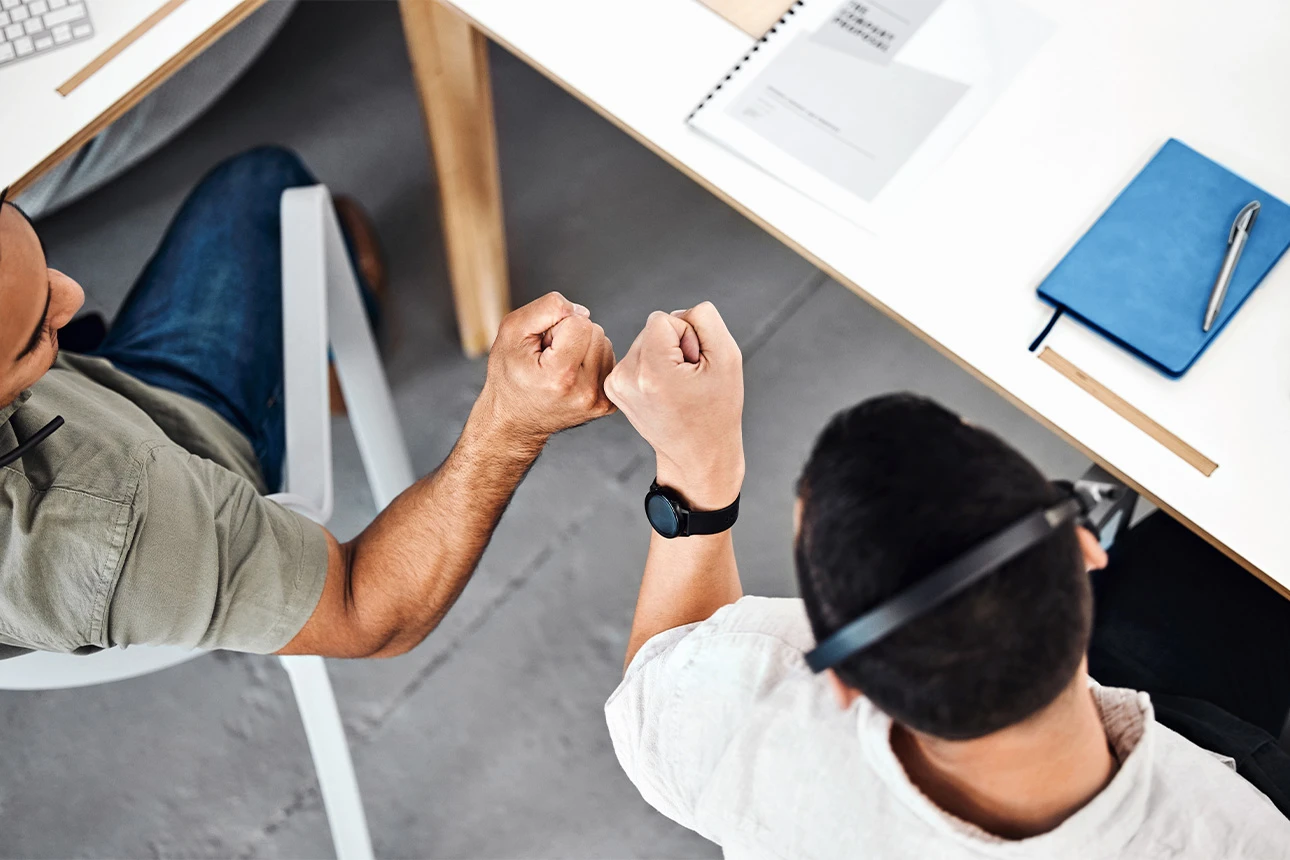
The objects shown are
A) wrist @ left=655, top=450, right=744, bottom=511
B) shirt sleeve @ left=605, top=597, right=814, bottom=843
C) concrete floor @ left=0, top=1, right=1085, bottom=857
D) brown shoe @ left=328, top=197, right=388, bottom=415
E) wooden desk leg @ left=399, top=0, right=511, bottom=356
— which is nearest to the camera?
shirt sleeve @ left=605, top=597, right=814, bottom=843

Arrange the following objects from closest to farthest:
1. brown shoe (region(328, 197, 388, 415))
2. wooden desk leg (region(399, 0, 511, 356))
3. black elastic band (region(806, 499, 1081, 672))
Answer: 1. black elastic band (region(806, 499, 1081, 672))
2. wooden desk leg (region(399, 0, 511, 356))
3. brown shoe (region(328, 197, 388, 415))

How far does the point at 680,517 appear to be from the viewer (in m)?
0.88

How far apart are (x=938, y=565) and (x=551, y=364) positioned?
16.9 inches

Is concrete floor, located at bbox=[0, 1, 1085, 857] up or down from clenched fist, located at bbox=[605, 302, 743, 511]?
down

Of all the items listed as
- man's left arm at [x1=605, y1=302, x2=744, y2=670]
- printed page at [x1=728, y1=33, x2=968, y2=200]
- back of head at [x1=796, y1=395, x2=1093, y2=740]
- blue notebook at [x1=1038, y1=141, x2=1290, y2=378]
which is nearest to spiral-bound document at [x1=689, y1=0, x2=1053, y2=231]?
printed page at [x1=728, y1=33, x2=968, y2=200]

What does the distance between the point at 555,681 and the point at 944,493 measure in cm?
115

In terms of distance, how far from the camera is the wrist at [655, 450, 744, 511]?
0.86 metres

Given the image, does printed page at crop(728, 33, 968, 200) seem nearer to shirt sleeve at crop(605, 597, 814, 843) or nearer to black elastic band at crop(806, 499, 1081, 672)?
shirt sleeve at crop(605, 597, 814, 843)

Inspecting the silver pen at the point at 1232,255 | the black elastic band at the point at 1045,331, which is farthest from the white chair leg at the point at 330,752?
the silver pen at the point at 1232,255

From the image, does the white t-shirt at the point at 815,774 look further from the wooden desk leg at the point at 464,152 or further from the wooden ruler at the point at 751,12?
the wooden desk leg at the point at 464,152

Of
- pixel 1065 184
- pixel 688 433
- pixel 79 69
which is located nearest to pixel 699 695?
pixel 688 433

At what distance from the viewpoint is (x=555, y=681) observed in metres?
1.59

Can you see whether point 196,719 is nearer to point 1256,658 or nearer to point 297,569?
point 297,569

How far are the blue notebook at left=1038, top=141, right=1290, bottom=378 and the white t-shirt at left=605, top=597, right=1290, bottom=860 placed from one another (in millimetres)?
381
